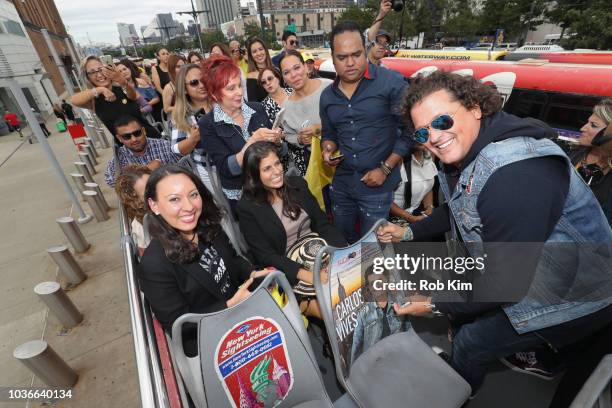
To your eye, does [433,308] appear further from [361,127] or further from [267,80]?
[267,80]

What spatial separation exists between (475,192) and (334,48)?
187cm

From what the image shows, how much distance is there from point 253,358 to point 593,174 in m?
3.09

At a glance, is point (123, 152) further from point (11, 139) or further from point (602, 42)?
point (602, 42)

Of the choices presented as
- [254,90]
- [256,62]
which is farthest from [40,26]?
[254,90]

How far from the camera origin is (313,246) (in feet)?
8.68

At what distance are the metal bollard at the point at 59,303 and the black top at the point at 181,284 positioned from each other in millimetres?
2378

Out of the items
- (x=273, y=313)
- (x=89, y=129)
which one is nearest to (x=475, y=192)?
(x=273, y=313)

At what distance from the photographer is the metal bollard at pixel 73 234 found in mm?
4695

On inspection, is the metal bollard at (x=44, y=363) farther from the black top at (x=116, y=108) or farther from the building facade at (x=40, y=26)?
the building facade at (x=40, y=26)

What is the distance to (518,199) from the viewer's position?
1245mm

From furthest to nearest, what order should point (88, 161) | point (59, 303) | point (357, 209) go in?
1. point (88, 161)
2. point (59, 303)
3. point (357, 209)

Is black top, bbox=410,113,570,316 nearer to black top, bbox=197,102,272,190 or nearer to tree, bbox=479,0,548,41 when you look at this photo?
black top, bbox=197,102,272,190

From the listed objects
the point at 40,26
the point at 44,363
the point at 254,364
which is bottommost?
the point at 44,363

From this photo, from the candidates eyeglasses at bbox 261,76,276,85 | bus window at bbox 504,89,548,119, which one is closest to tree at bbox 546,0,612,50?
bus window at bbox 504,89,548,119
